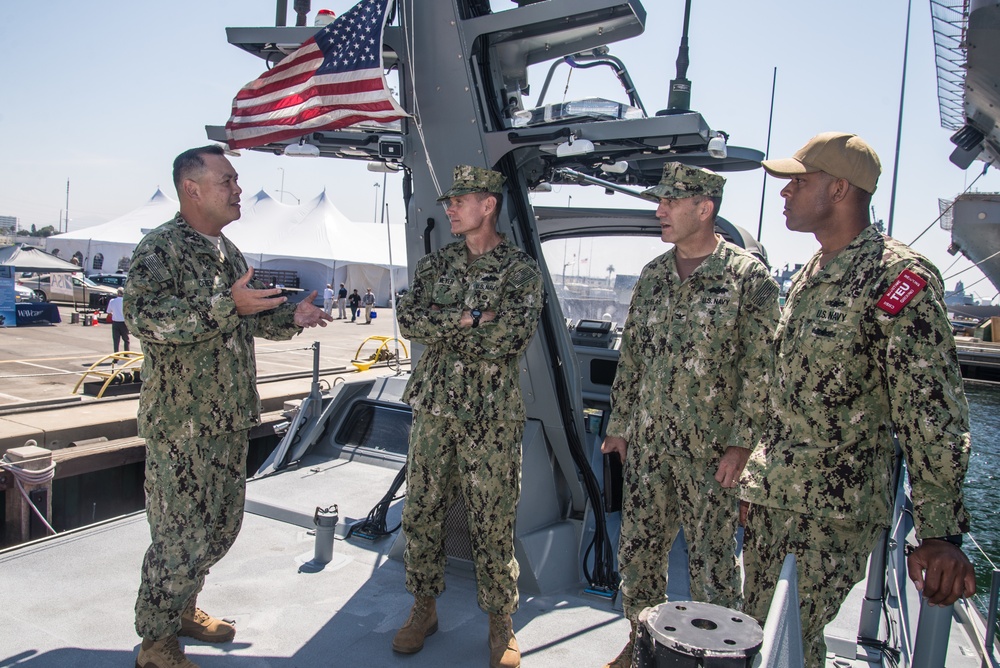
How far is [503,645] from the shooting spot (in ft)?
9.26

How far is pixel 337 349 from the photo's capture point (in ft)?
61.3

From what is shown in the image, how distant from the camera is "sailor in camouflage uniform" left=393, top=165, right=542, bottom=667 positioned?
2.84 metres

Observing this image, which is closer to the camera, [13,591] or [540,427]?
[13,591]

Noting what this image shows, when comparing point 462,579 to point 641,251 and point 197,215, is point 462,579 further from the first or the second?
point 641,251

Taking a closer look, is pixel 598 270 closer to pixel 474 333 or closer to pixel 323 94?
pixel 323 94

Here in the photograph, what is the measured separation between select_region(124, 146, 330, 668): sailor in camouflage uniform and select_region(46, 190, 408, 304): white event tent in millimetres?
25913

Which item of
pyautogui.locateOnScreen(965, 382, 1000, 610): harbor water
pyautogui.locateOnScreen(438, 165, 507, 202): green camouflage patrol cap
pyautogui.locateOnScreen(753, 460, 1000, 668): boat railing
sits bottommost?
pyautogui.locateOnScreen(965, 382, 1000, 610): harbor water

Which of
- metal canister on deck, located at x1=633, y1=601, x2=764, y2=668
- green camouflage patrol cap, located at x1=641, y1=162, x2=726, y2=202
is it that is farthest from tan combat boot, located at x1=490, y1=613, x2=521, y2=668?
green camouflage patrol cap, located at x1=641, y1=162, x2=726, y2=202

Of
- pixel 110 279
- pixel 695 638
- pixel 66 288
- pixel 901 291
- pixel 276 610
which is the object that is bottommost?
pixel 276 610

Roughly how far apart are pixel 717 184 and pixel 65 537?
140 inches

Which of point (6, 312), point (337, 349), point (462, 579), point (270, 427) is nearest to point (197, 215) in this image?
point (462, 579)

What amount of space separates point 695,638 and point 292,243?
3040 centimetres

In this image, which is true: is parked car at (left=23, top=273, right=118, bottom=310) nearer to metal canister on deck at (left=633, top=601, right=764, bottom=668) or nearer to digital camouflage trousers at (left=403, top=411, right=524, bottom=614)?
digital camouflage trousers at (left=403, top=411, right=524, bottom=614)

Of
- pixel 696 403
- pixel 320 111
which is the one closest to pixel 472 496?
pixel 696 403
